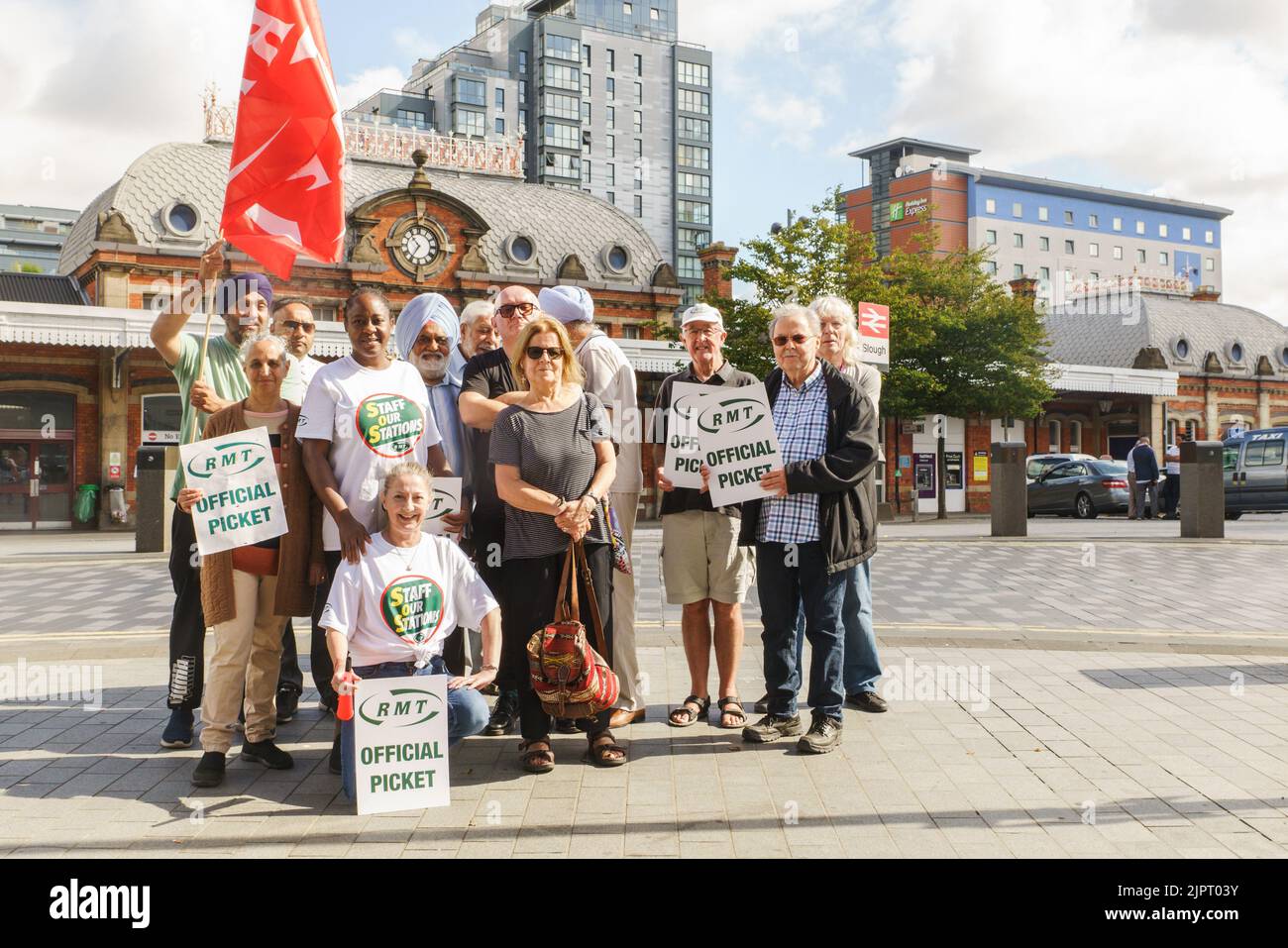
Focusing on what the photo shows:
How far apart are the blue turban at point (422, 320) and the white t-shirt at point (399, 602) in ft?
4.62

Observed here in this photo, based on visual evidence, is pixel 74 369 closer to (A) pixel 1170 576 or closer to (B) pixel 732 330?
(B) pixel 732 330

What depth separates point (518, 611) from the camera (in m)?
5.03

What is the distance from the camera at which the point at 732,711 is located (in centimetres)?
562

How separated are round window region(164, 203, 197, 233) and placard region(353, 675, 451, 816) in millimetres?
33272

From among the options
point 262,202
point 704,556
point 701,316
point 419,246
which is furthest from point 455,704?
point 419,246

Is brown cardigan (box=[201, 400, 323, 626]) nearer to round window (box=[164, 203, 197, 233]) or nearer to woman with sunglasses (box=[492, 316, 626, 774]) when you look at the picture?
woman with sunglasses (box=[492, 316, 626, 774])

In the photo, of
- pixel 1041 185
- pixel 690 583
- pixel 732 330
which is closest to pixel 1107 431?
pixel 732 330

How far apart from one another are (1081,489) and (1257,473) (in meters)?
4.52

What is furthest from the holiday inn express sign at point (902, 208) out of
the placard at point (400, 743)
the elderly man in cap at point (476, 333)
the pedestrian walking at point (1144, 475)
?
the placard at point (400, 743)

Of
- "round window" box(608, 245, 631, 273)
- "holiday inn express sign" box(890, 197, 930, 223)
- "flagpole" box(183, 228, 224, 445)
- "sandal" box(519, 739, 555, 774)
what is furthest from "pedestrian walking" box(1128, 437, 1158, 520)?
"holiday inn express sign" box(890, 197, 930, 223)

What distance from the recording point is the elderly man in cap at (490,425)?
532cm

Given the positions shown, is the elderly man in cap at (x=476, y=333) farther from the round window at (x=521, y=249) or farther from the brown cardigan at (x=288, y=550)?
the round window at (x=521, y=249)

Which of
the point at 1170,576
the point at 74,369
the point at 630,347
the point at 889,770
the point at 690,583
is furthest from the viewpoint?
the point at 630,347

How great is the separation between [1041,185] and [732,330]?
245ft
